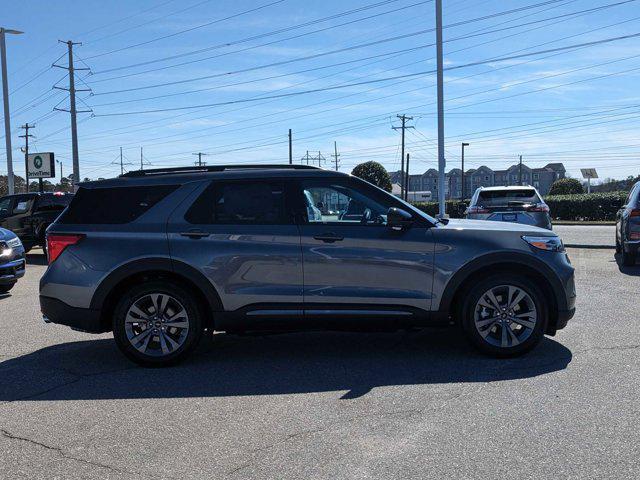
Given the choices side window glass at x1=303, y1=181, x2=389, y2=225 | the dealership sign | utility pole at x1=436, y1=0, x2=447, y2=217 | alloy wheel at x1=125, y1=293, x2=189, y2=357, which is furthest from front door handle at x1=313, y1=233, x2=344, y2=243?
the dealership sign

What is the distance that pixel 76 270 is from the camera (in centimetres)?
571

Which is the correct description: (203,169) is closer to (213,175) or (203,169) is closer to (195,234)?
(213,175)

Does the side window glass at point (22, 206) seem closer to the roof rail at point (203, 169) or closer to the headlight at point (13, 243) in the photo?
the headlight at point (13, 243)

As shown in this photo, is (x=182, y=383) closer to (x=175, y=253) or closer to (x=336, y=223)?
(x=175, y=253)

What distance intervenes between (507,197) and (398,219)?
8950mm

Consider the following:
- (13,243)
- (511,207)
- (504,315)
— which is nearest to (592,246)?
(511,207)

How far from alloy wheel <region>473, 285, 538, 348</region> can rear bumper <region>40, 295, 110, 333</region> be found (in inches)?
134

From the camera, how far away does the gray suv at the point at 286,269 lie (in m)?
5.62

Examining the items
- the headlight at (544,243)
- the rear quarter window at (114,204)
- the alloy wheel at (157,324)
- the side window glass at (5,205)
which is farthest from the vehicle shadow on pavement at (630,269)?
the side window glass at (5,205)

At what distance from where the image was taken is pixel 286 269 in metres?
5.62

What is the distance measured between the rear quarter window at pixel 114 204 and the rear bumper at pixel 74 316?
30.1 inches

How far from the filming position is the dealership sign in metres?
29.8

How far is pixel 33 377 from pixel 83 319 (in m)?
0.63

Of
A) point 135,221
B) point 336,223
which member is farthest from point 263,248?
point 135,221
